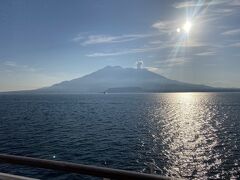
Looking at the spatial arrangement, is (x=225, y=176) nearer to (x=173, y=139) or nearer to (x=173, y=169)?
(x=173, y=169)

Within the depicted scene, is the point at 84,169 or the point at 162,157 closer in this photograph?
the point at 84,169

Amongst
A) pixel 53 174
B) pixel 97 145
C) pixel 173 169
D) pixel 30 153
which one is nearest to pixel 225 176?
pixel 173 169

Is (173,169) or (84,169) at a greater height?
(84,169)

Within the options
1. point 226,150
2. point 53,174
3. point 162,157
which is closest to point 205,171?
point 162,157

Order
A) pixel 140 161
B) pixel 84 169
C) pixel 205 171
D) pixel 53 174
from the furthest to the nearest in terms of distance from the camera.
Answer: pixel 140 161 < pixel 205 171 < pixel 53 174 < pixel 84 169

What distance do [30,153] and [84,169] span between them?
115 feet

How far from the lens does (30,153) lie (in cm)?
3747

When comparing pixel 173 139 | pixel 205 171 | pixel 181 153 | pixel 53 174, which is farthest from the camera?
pixel 173 139

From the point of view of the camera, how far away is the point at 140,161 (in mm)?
34000

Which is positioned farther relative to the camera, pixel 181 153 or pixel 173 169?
pixel 181 153

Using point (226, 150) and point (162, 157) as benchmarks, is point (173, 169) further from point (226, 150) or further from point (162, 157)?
point (226, 150)

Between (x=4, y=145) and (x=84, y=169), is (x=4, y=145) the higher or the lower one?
the lower one

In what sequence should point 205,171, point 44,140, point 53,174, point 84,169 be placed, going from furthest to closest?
point 44,140, point 205,171, point 53,174, point 84,169

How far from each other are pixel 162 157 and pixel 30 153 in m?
17.0
